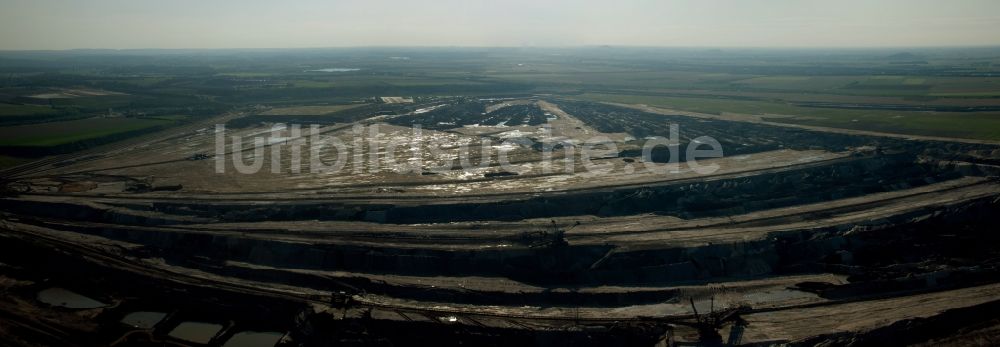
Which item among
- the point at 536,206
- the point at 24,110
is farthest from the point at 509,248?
the point at 24,110

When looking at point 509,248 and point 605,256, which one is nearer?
point 605,256

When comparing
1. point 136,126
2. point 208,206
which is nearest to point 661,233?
point 208,206

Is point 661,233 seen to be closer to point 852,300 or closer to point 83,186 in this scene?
point 852,300

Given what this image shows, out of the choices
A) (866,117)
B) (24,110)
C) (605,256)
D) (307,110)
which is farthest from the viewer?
(307,110)

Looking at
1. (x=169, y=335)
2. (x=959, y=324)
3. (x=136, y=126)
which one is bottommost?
(x=169, y=335)

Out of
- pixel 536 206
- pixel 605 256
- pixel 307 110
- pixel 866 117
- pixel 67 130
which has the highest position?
pixel 866 117

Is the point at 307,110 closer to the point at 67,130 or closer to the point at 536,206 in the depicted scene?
the point at 67,130

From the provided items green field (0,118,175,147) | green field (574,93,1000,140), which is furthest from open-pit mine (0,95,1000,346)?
green field (0,118,175,147)

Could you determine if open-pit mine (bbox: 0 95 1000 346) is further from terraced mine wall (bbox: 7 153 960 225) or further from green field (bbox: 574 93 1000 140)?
green field (bbox: 574 93 1000 140)
